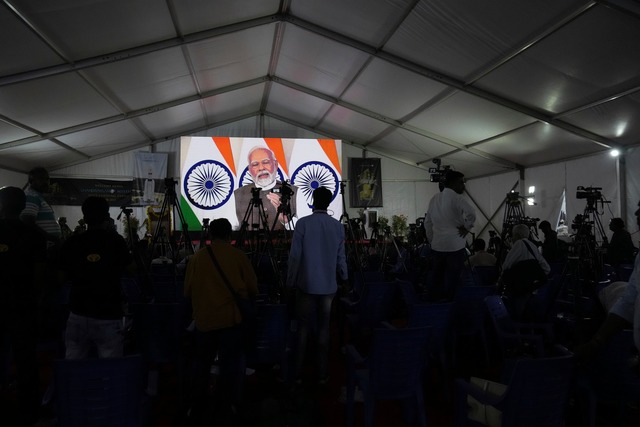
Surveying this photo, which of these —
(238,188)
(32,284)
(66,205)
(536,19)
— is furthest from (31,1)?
(66,205)

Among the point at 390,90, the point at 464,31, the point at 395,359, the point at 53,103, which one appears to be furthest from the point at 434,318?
the point at 53,103

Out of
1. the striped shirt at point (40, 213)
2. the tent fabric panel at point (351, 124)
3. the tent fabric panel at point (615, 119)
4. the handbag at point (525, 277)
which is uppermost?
the tent fabric panel at point (351, 124)

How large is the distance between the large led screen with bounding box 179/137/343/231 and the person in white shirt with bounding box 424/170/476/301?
26.6 feet

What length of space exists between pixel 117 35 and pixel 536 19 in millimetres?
6247

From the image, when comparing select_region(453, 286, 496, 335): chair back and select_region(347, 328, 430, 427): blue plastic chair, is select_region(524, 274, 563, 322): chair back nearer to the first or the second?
select_region(453, 286, 496, 335): chair back

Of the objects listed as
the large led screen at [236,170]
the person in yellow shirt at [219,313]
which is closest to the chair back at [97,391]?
the person in yellow shirt at [219,313]

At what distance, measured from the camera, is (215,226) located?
2.52 meters

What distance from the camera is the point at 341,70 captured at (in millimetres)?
9539

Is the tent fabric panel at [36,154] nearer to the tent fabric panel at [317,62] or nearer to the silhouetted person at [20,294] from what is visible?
the tent fabric panel at [317,62]

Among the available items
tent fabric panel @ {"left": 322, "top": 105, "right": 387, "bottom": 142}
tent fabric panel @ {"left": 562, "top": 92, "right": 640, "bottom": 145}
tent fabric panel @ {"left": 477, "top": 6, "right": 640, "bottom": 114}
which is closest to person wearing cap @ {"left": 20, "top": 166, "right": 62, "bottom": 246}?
tent fabric panel @ {"left": 477, "top": 6, "right": 640, "bottom": 114}

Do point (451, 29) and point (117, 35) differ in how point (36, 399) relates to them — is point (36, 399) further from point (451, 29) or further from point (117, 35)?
point (451, 29)

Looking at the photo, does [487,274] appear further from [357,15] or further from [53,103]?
[53,103]

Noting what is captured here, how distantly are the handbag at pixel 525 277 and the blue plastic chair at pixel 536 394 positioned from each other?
1906 millimetres

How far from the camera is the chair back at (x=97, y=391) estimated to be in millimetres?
1663
